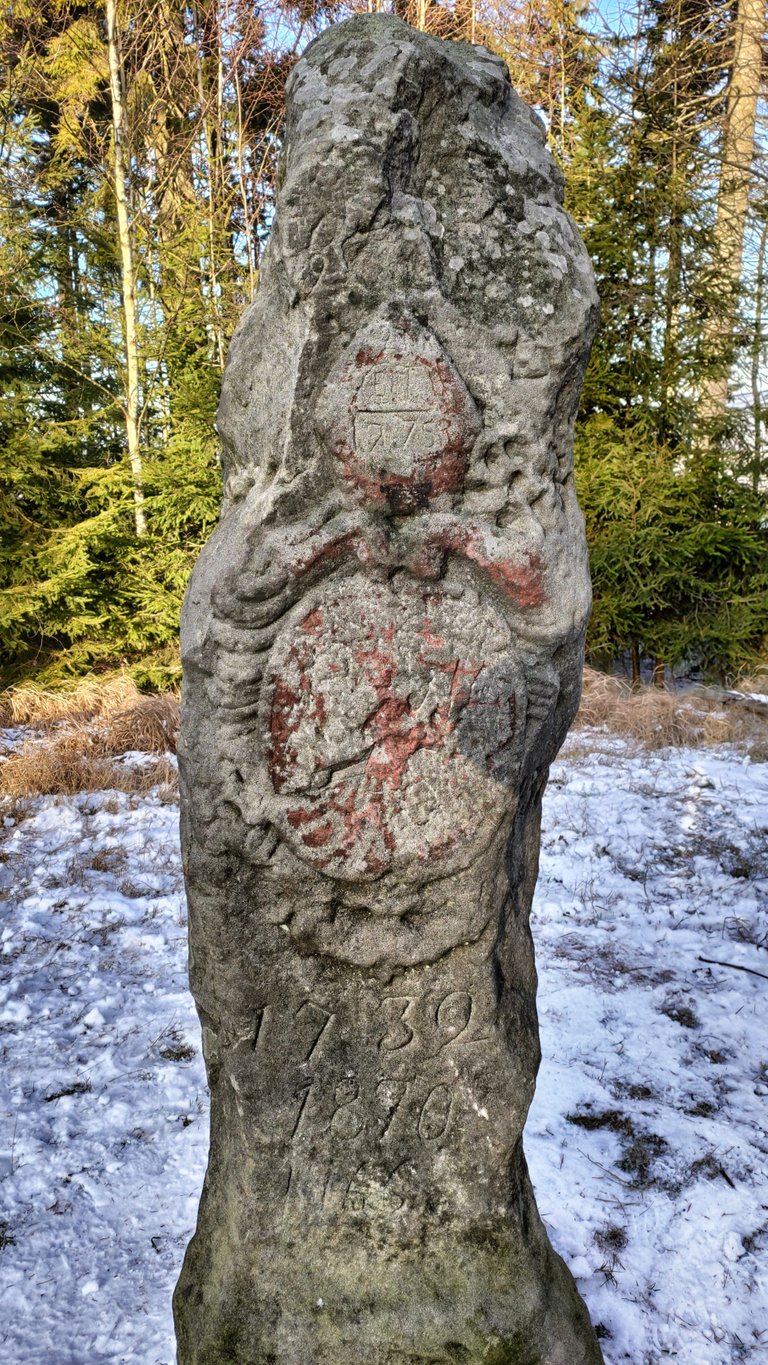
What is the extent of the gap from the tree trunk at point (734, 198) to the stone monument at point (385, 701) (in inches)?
299

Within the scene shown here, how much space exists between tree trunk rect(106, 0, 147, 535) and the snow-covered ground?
3.98 metres

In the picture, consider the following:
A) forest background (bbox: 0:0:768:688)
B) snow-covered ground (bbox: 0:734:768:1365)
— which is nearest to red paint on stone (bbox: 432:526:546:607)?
snow-covered ground (bbox: 0:734:768:1365)

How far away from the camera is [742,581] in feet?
28.0

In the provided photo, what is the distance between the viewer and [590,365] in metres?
8.89

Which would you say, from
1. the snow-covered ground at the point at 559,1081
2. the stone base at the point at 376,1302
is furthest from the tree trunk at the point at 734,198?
the stone base at the point at 376,1302

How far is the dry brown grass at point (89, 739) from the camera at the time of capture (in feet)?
19.1

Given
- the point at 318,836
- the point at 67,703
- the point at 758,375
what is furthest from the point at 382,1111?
the point at 758,375

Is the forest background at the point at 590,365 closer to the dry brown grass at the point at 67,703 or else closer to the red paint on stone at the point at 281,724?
the dry brown grass at the point at 67,703

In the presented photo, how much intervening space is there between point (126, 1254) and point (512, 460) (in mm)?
2190

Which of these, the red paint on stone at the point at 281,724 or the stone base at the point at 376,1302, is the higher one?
the red paint on stone at the point at 281,724

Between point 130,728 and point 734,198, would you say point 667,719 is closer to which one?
point 130,728

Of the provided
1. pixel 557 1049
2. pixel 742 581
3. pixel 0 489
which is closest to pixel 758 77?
pixel 742 581

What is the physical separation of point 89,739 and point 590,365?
556 centimetres

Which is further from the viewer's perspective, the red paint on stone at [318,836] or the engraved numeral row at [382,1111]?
the engraved numeral row at [382,1111]
